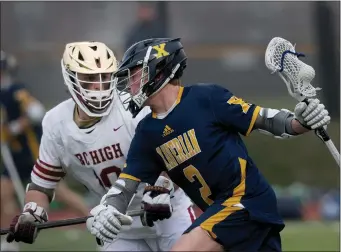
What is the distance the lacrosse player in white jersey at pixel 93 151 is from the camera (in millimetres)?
5852

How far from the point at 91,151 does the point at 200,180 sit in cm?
86

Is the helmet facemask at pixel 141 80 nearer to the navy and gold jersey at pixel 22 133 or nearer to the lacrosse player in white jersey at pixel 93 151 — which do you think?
the lacrosse player in white jersey at pixel 93 151

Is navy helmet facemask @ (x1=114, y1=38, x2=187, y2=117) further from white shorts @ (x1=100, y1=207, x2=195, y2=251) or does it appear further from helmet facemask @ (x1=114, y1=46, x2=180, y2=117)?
white shorts @ (x1=100, y1=207, x2=195, y2=251)

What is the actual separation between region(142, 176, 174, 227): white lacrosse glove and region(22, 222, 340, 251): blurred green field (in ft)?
12.7

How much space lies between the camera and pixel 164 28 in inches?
497

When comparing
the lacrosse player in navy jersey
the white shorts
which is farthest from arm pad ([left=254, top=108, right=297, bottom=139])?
the white shorts

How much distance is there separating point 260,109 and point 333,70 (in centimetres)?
799

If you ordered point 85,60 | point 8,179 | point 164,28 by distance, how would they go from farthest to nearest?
point 164,28, point 8,179, point 85,60

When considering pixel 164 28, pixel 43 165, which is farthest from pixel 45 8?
pixel 43 165

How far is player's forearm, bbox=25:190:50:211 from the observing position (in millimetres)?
6188

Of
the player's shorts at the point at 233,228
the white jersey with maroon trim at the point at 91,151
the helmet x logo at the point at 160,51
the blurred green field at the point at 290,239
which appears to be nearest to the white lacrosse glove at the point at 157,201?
the player's shorts at the point at 233,228

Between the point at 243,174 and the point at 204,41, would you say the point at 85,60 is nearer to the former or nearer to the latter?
the point at 243,174

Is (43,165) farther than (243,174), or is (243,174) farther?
(43,165)

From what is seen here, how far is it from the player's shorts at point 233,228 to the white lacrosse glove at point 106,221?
1.22ft
